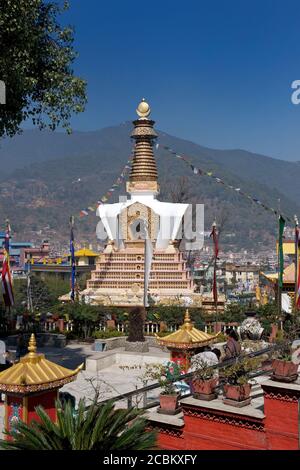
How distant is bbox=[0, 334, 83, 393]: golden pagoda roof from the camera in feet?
34.9

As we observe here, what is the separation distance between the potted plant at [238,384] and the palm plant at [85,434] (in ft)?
6.76

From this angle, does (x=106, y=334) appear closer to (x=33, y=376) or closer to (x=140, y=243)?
(x=33, y=376)

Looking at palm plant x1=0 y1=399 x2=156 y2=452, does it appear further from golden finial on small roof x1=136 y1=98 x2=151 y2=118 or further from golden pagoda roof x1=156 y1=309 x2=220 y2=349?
golden finial on small roof x1=136 y1=98 x2=151 y2=118

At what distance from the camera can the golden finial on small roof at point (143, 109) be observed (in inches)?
1766

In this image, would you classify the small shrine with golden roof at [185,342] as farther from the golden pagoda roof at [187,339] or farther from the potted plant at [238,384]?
the potted plant at [238,384]

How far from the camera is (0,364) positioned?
614 inches

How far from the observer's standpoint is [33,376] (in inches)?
424

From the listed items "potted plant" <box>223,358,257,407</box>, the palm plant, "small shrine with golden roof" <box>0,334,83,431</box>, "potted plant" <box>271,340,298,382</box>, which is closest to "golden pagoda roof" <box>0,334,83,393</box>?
"small shrine with golden roof" <box>0,334,83,431</box>

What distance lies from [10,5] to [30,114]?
3.37 meters

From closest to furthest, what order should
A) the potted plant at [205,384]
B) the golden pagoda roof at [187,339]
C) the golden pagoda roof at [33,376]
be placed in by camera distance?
the potted plant at [205,384], the golden pagoda roof at [33,376], the golden pagoda roof at [187,339]

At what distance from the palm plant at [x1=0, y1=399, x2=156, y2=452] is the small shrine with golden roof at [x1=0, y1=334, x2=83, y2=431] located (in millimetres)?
3048

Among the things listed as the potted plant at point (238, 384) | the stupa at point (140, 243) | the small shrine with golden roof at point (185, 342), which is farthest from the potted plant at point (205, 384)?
the stupa at point (140, 243)

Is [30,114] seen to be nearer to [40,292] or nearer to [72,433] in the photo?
[72,433]

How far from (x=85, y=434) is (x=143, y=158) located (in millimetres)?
36945
